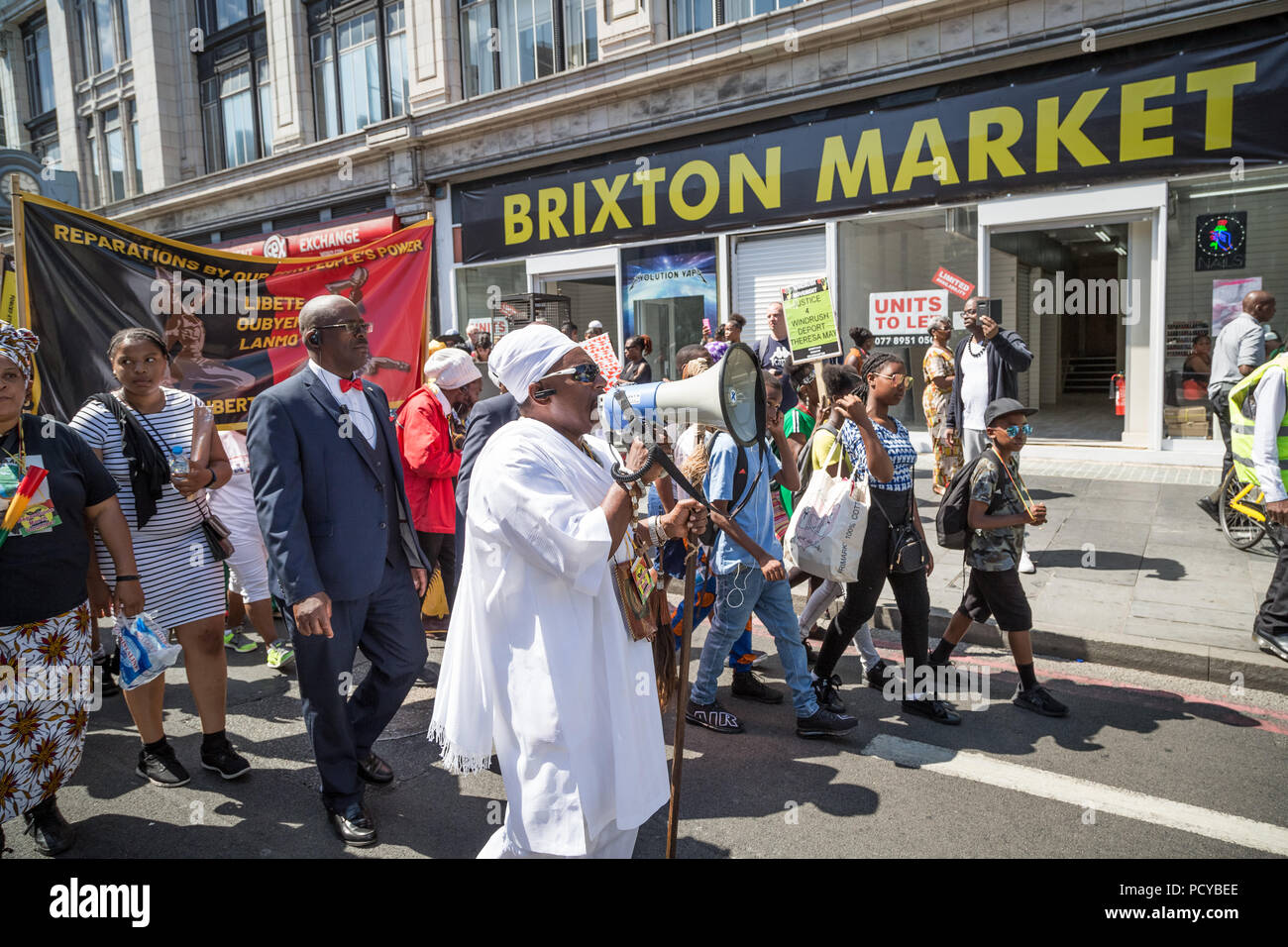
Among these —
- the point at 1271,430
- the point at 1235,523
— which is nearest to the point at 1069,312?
the point at 1235,523

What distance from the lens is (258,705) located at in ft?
16.1

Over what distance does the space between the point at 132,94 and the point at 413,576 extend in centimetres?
2596

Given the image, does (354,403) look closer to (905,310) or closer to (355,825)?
(355,825)

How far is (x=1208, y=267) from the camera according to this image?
10.4 meters

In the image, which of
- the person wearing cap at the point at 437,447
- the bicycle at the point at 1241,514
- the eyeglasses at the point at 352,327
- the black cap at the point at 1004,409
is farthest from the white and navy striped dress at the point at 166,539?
the bicycle at the point at 1241,514

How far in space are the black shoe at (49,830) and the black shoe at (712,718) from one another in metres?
2.77

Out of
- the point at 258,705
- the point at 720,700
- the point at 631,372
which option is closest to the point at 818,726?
the point at 720,700

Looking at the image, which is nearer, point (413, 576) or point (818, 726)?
point (413, 576)

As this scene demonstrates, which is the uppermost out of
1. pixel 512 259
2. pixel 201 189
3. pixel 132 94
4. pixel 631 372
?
pixel 132 94

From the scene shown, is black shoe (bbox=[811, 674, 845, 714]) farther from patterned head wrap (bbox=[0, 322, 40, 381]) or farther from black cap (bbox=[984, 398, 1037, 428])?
patterned head wrap (bbox=[0, 322, 40, 381])

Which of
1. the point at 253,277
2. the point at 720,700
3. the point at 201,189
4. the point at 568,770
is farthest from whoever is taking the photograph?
the point at 201,189

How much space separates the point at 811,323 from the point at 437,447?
385 centimetres

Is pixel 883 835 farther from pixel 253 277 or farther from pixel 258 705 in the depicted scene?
pixel 253 277

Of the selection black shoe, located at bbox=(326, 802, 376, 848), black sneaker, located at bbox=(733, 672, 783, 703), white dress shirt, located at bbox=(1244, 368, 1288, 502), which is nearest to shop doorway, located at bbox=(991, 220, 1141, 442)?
white dress shirt, located at bbox=(1244, 368, 1288, 502)
